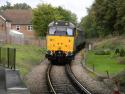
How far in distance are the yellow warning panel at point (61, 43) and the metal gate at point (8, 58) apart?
10.4 m

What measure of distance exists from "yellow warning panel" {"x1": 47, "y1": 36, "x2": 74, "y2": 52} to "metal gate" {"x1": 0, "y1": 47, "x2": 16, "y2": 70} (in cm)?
1043

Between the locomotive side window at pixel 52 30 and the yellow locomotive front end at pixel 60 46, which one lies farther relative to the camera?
the locomotive side window at pixel 52 30

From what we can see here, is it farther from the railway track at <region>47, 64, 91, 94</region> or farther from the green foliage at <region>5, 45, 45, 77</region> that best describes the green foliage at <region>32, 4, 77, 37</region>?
the railway track at <region>47, 64, 91, 94</region>

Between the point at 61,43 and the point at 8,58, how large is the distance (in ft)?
41.8

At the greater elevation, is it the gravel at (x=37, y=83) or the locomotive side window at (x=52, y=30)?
the locomotive side window at (x=52, y=30)

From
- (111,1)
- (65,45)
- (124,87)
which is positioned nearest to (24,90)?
(124,87)

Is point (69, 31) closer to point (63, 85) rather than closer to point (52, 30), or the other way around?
point (52, 30)

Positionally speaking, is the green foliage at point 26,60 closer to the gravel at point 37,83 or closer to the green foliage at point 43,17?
the gravel at point 37,83

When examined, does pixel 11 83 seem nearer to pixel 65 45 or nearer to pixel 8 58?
pixel 8 58

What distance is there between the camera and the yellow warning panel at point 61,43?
40.2m

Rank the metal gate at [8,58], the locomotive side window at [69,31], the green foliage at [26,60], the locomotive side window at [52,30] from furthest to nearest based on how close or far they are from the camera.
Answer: the locomotive side window at [52,30] < the locomotive side window at [69,31] < the green foliage at [26,60] < the metal gate at [8,58]

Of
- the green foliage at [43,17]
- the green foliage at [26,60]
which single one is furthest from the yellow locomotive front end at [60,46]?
the green foliage at [43,17]

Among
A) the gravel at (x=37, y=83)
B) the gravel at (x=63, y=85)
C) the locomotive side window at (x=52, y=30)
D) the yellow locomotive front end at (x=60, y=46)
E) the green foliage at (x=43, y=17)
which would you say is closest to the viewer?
the gravel at (x=63, y=85)

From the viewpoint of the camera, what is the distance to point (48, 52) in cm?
4050
